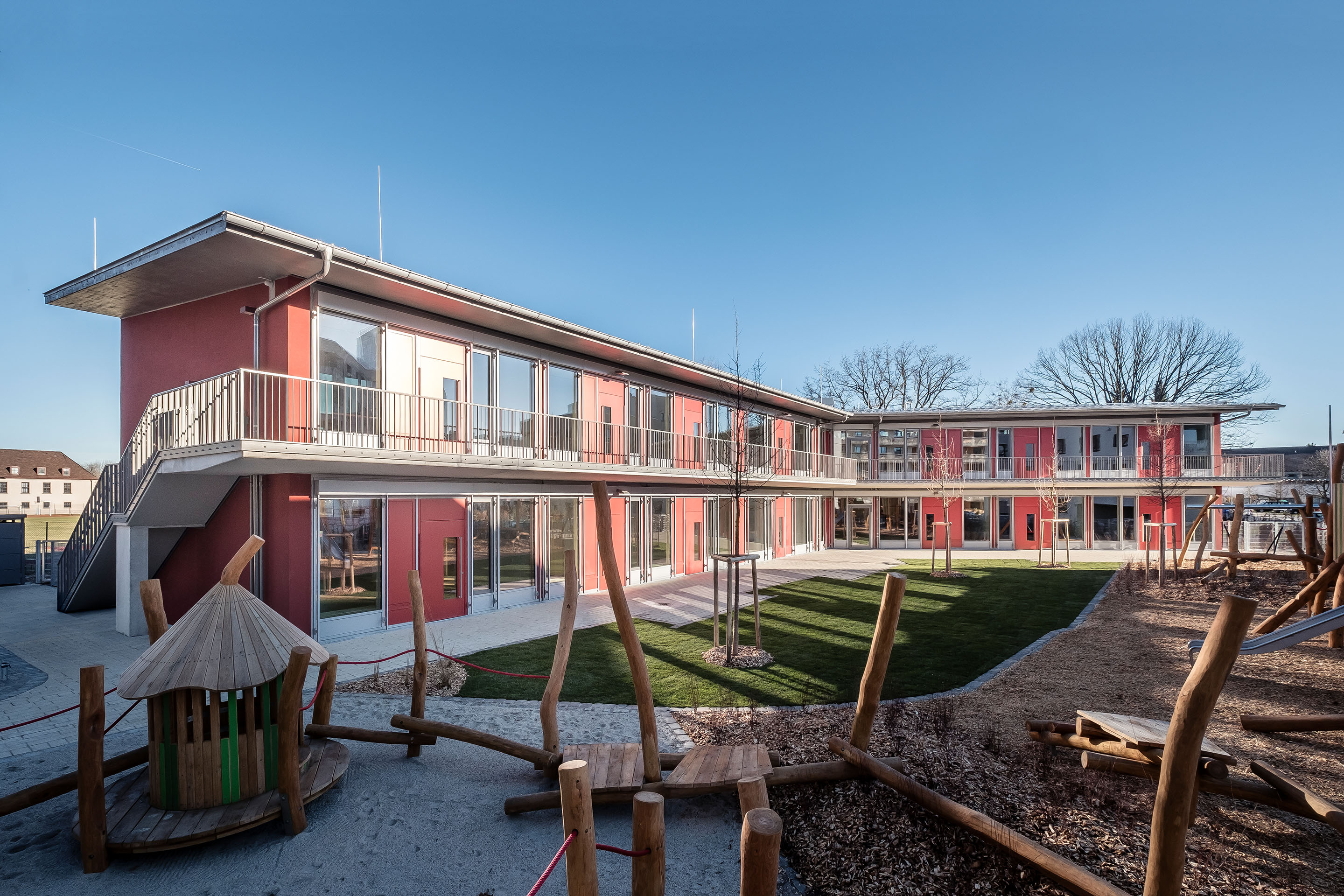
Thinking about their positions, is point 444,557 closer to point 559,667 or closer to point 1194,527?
point 559,667

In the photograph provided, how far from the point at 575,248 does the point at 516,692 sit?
22640 mm

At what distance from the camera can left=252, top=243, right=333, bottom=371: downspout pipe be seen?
10.4 meters

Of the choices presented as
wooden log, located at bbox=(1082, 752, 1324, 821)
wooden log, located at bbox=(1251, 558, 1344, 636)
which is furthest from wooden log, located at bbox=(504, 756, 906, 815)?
wooden log, located at bbox=(1251, 558, 1344, 636)

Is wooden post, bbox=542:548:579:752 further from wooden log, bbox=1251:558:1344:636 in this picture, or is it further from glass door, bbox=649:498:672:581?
glass door, bbox=649:498:672:581

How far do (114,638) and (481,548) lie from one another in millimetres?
6620

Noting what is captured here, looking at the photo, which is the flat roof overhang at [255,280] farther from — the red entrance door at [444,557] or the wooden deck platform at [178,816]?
the wooden deck platform at [178,816]

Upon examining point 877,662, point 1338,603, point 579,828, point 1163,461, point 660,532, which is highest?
point 1163,461

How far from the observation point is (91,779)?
4582 mm

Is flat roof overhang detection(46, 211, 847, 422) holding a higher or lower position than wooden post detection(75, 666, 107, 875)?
higher

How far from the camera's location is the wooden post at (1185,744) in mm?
2982

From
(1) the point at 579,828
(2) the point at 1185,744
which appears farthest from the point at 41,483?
(2) the point at 1185,744

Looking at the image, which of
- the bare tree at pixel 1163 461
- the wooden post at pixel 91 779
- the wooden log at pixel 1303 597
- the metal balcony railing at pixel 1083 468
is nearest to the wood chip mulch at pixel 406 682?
the wooden post at pixel 91 779

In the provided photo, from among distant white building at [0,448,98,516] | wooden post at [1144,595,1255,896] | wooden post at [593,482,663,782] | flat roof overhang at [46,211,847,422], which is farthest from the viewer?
distant white building at [0,448,98,516]

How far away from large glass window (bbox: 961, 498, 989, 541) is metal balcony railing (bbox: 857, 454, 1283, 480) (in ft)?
4.11
